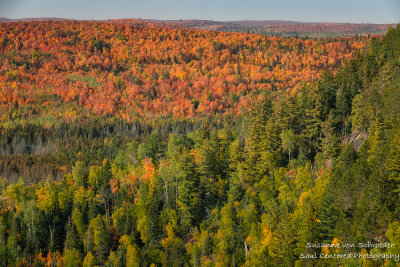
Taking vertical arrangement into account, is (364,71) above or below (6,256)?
above

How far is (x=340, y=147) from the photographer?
192 feet

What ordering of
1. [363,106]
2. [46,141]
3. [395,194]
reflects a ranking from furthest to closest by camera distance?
[46,141], [363,106], [395,194]

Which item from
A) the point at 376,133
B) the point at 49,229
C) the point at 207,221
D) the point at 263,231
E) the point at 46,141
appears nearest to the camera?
the point at 376,133

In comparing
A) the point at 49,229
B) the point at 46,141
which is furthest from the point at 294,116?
the point at 46,141

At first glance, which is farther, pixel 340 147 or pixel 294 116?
pixel 294 116

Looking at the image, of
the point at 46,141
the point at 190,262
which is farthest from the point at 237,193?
the point at 46,141

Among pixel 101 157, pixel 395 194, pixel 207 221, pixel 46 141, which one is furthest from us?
pixel 46 141

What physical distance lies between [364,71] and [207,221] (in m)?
41.8

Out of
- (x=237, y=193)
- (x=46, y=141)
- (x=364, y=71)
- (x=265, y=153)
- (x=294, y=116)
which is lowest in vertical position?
(x=46, y=141)

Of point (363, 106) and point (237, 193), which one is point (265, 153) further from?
point (363, 106)

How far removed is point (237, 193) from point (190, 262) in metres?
14.3

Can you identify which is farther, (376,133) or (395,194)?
(376,133)

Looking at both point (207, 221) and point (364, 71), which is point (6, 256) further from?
point (364, 71)

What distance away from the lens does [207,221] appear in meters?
68.7
